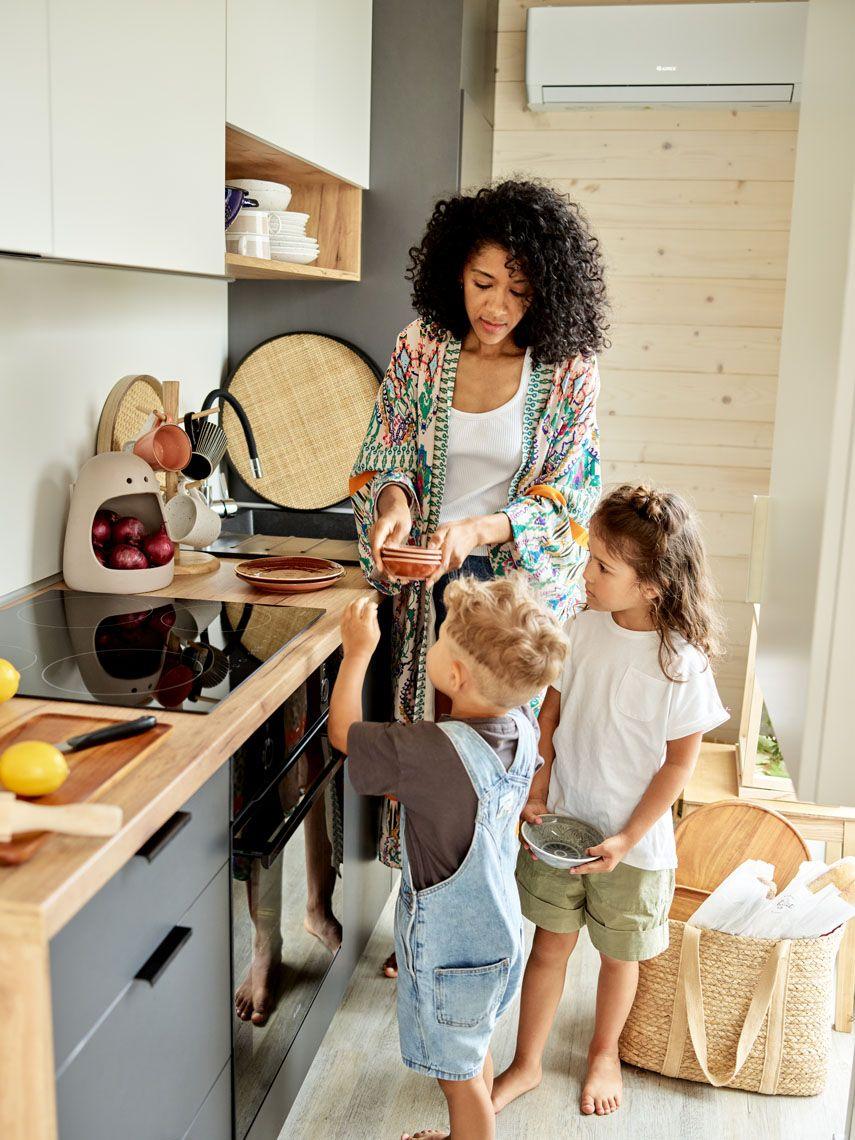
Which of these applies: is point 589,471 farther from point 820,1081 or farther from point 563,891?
point 820,1081

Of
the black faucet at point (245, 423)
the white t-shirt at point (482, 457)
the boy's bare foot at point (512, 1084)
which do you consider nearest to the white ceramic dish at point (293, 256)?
the black faucet at point (245, 423)

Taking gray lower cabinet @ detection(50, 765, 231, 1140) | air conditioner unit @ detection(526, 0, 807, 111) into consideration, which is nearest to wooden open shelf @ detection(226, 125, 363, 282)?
air conditioner unit @ detection(526, 0, 807, 111)

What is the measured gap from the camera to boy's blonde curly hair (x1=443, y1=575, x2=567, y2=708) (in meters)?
1.43

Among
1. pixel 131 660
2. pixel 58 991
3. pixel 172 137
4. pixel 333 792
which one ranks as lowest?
pixel 333 792

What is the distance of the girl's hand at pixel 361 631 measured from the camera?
154 cm

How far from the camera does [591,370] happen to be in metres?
2.02

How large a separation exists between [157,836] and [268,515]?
158cm

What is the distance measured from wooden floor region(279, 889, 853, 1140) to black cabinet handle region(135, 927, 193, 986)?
0.78m

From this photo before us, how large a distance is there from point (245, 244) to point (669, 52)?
141cm

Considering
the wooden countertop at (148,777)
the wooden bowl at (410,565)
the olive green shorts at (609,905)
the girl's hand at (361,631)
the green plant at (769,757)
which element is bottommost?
the green plant at (769,757)

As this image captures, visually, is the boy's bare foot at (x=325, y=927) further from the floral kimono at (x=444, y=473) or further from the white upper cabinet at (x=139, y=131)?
the white upper cabinet at (x=139, y=131)

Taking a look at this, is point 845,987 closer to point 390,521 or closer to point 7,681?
point 390,521

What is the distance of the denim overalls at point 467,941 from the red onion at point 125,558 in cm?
72

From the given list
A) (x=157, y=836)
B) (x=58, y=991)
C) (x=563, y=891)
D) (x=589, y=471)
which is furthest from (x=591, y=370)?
(x=58, y=991)
